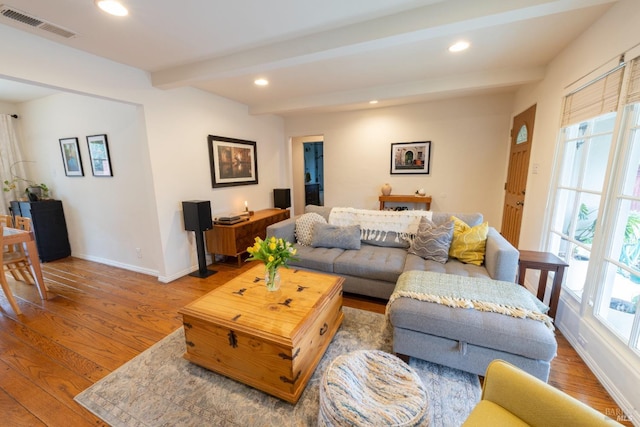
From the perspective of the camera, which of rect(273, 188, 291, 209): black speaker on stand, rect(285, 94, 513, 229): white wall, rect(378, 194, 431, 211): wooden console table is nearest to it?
rect(285, 94, 513, 229): white wall

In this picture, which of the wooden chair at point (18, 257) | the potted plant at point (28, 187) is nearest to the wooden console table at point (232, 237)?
the wooden chair at point (18, 257)

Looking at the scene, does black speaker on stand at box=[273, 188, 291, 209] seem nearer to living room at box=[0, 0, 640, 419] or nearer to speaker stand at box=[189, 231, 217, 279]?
living room at box=[0, 0, 640, 419]

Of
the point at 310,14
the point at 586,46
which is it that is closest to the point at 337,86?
the point at 310,14

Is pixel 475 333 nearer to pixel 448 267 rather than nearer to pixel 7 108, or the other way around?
pixel 448 267

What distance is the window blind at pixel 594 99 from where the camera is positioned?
1639 mm

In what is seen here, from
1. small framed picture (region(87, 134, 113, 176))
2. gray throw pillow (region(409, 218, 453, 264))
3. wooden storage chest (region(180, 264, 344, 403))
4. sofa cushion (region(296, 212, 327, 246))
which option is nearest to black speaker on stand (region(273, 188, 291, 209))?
sofa cushion (region(296, 212, 327, 246))

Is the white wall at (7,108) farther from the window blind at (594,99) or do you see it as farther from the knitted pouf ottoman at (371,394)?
the window blind at (594,99)

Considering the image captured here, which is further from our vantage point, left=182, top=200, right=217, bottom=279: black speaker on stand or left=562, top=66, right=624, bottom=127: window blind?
left=182, top=200, right=217, bottom=279: black speaker on stand

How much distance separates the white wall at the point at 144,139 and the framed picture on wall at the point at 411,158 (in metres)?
2.70

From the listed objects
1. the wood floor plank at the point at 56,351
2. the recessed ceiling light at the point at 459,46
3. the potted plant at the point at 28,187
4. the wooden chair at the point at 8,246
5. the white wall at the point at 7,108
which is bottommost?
the wood floor plank at the point at 56,351

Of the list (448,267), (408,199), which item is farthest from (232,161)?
(448,267)

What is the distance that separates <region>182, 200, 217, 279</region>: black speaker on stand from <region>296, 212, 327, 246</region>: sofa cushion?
1.14 metres

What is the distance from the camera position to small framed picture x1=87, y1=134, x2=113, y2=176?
3.19 metres

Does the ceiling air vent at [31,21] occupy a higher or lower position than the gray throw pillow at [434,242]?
higher
